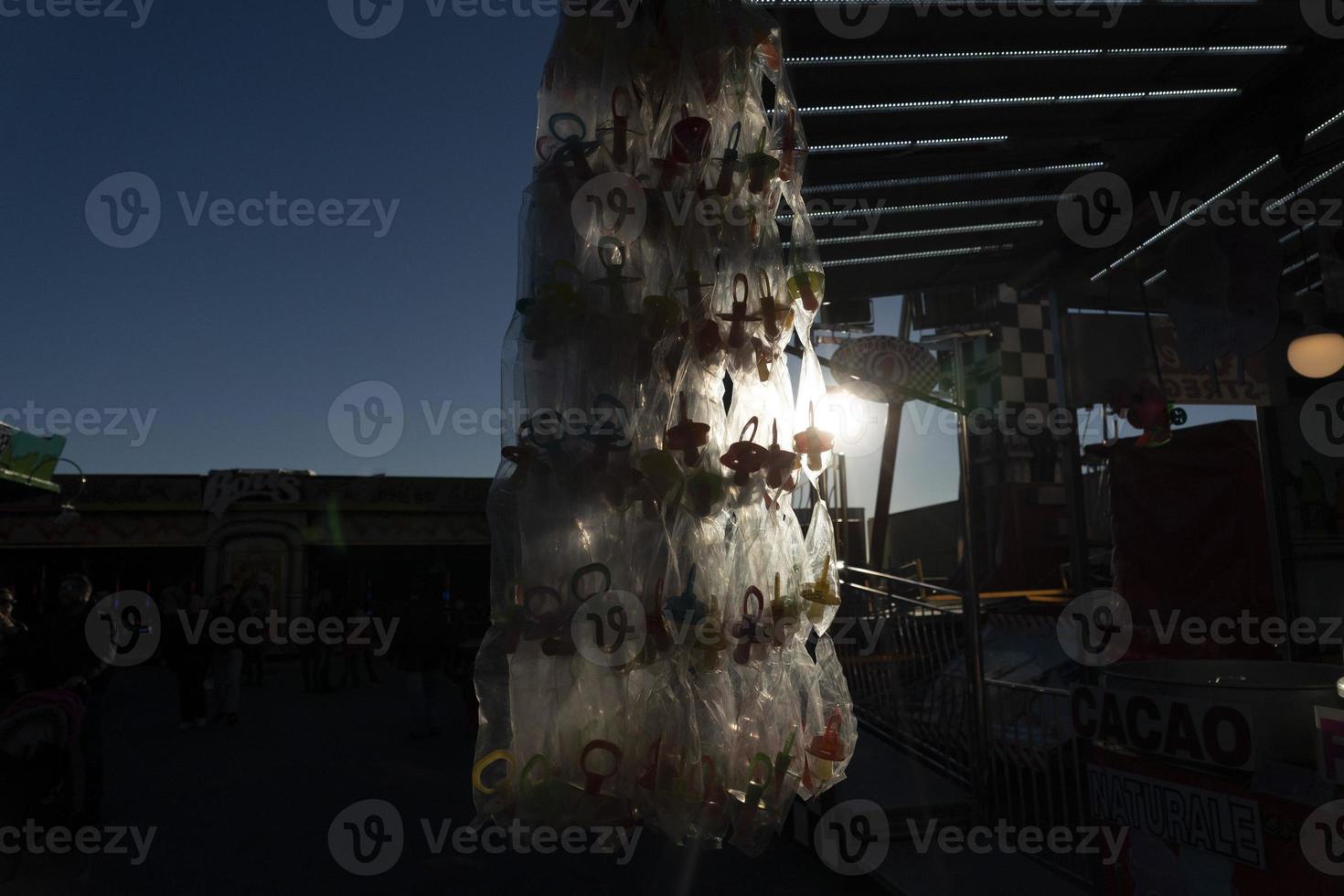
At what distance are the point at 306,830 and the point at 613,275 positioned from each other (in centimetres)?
535

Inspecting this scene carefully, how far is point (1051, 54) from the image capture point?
4230mm

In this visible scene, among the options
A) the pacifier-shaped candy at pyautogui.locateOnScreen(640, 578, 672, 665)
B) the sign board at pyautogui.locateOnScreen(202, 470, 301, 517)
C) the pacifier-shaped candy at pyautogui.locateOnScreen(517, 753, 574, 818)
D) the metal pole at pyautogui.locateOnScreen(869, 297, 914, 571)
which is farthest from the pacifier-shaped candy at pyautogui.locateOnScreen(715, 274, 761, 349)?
the sign board at pyautogui.locateOnScreen(202, 470, 301, 517)

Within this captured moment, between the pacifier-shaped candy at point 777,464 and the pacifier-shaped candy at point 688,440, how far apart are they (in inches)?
6.7

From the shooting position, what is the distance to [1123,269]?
650 cm

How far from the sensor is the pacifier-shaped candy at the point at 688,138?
2.09 meters

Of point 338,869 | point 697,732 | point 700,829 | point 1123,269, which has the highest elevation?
point 1123,269

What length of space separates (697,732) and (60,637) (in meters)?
5.83

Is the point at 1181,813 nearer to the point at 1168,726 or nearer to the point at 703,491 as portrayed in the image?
the point at 1168,726

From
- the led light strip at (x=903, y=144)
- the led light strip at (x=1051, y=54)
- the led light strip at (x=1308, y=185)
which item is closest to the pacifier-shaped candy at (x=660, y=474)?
the led light strip at (x=1051, y=54)

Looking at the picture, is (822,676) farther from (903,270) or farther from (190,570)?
(190,570)

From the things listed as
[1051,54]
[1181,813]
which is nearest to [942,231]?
[1051,54]

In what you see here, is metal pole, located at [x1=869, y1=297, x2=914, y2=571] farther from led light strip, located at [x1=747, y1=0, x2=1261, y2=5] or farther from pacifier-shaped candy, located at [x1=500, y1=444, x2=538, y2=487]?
pacifier-shaped candy, located at [x1=500, y1=444, x2=538, y2=487]

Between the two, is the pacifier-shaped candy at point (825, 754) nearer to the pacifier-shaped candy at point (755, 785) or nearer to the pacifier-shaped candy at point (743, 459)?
the pacifier-shaped candy at point (755, 785)

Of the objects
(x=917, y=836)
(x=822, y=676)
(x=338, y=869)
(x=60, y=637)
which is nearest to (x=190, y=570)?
(x=60, y=637)
